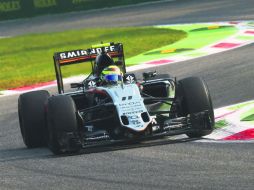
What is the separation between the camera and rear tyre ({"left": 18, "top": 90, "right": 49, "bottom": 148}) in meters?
12.1

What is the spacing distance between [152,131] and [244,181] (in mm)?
2775

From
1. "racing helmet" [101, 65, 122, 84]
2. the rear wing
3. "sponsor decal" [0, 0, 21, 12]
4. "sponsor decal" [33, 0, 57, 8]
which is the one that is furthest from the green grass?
"racing helmet" [101, 65, 122, 84]

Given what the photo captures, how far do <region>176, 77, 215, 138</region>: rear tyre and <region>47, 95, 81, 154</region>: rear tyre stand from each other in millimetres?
1573

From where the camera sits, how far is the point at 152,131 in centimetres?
1098

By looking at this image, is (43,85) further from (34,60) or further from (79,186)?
(79,186)

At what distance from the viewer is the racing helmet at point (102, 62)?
12984mm

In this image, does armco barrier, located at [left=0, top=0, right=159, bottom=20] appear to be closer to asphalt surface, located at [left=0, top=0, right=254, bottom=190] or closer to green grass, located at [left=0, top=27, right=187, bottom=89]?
green grass, located at [left=0, top=27, right=187, bottom=89]

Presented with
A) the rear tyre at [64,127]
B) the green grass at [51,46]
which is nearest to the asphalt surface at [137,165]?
the rear tyre at [64,127]

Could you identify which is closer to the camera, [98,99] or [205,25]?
[98,99]

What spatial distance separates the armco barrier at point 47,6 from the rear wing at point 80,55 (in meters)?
24.2

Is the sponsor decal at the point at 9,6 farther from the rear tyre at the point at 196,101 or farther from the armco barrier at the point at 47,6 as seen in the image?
the rear tyre at the point at 196,101

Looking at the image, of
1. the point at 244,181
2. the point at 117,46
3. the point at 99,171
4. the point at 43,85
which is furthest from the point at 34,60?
the point at 244,181

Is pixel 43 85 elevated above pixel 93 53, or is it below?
below

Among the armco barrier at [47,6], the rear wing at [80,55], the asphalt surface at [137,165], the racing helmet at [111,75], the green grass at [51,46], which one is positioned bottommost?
the green grass at [51,46]
